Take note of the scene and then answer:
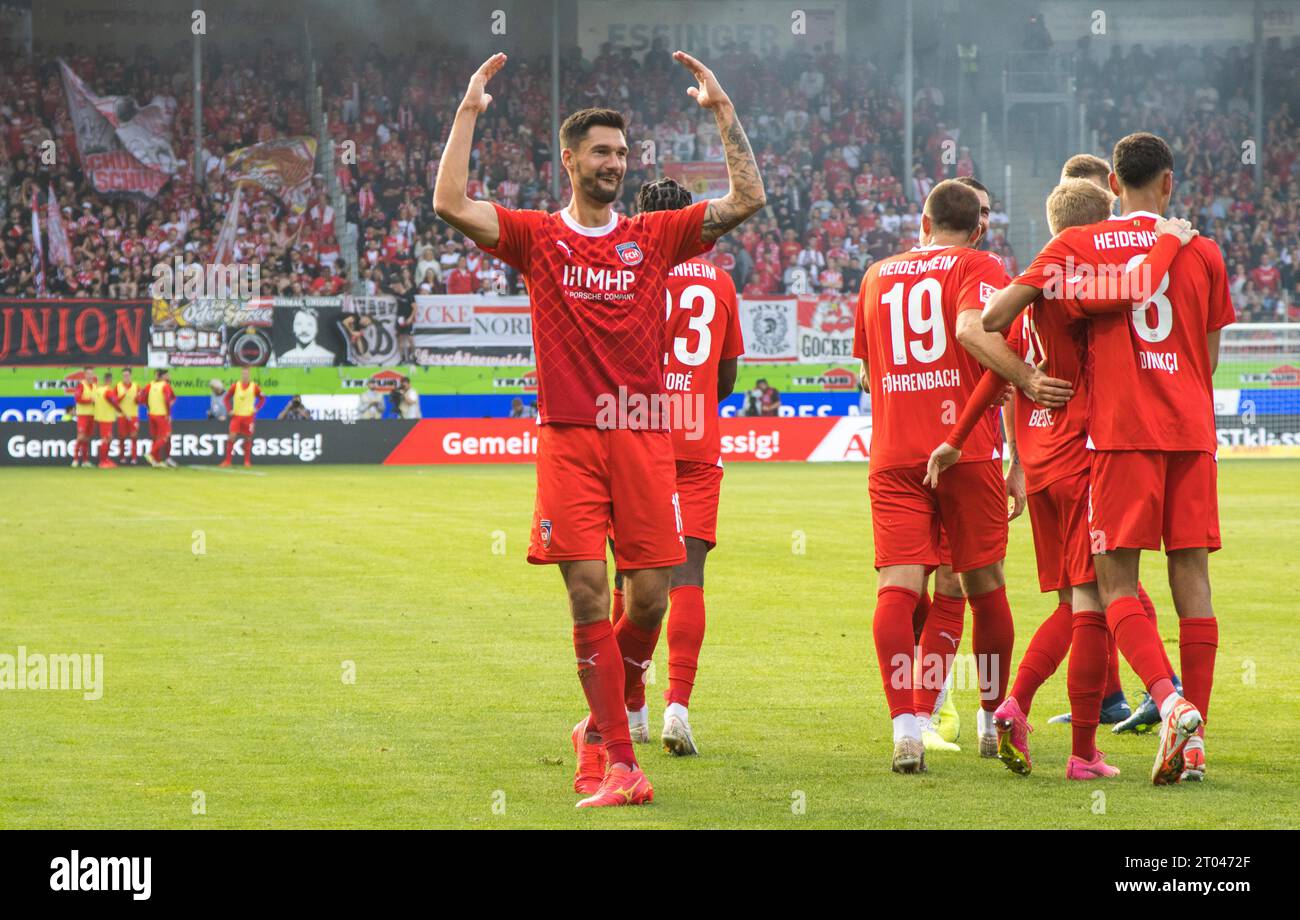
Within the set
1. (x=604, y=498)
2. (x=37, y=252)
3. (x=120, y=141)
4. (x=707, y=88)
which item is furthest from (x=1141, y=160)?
(x=120, y=141)

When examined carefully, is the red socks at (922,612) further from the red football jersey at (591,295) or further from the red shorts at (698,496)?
the red football jersey at (591,295)

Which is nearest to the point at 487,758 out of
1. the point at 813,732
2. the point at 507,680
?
the point at 813,732

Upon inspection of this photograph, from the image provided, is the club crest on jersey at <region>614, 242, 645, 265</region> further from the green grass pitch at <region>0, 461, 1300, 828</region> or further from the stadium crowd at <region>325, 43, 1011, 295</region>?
the stadium crowd at <region>325, 43, 1011, 295</region>

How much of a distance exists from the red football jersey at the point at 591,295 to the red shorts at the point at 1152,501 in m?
1.58

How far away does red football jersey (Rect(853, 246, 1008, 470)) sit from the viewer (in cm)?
633

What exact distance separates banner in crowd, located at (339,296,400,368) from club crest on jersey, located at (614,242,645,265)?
94.9 feet

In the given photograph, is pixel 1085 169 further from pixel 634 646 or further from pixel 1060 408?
pixel 634 646

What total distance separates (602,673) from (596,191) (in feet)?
5.29

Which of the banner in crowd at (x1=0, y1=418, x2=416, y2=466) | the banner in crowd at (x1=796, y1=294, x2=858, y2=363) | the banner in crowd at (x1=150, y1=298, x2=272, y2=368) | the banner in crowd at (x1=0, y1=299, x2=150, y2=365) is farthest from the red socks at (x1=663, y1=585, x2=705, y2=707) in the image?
the banner in crowd at (x1=796, y1=294, x2=858, y2=363)

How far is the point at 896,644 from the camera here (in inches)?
246

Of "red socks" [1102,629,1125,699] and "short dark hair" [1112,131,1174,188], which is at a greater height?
"short dark hair" [1112,131,1174,188]

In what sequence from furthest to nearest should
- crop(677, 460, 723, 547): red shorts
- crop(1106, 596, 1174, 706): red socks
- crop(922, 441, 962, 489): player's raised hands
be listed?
crop(677, 460, 723, 547): red shorts, crop(922, 441, 962, 489): player's raised hands, crop(1106, 596, 1174, 706): red socks

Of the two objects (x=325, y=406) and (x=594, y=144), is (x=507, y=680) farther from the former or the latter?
(x=325, y=406)

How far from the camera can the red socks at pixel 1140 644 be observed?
18.6ft
